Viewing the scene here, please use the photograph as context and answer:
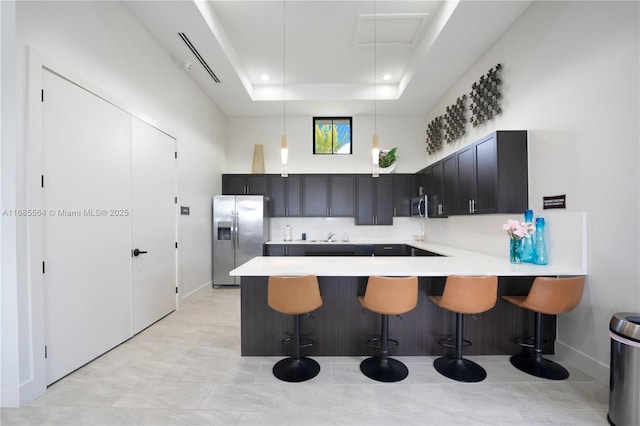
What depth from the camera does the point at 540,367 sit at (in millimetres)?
2379

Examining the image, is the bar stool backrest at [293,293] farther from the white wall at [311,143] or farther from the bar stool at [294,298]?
the white wall at [311,143]

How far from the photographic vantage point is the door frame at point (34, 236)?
6.40ft

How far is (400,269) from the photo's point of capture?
246cm

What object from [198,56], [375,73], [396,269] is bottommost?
[396,269]

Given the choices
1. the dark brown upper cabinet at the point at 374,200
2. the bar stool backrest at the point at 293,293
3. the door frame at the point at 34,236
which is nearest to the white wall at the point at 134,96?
the door frame at the point at 34,236

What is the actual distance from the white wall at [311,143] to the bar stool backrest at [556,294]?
397 centimetres

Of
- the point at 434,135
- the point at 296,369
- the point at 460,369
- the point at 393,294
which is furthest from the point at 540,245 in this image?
the point at 434,135

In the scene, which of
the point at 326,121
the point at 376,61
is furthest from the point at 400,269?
the point at 326,121

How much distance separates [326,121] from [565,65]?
13.7ft

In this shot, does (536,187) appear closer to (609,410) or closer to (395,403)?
(609,410)

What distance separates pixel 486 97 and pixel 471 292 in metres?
2.62

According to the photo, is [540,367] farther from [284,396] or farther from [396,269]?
[284,396]

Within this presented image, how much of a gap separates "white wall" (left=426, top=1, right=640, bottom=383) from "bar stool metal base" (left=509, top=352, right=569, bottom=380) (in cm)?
22

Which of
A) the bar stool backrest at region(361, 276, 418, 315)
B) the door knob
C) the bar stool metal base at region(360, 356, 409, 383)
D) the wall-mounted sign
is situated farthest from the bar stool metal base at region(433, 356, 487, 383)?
the door knob
